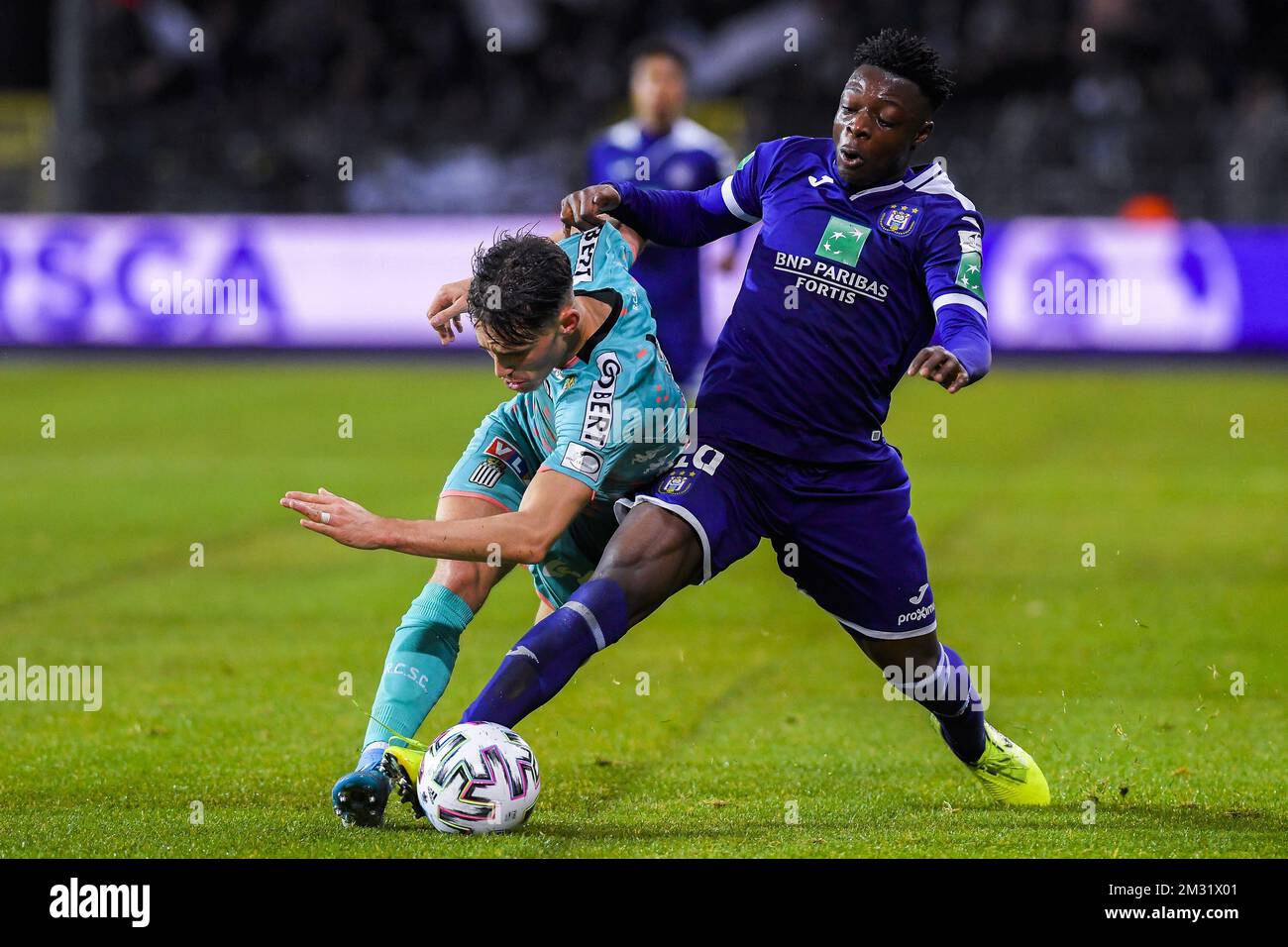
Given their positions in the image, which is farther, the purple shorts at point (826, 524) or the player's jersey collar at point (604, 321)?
the purple shorts at point (826, 524)

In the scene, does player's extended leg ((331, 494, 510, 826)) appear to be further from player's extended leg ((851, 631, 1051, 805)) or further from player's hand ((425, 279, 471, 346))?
player's extended leg ((851, 631, 1051, 805))

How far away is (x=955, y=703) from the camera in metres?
6.04

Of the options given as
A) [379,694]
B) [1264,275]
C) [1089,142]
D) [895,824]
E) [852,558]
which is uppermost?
[1089,142]

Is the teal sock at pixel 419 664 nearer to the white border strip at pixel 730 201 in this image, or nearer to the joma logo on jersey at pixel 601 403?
the joma logo on jersey at pixel 601 403

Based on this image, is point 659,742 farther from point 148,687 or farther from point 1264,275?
point 1264,275

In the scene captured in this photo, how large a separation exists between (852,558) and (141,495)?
27.7ft

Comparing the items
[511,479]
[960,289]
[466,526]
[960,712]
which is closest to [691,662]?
[960,712]

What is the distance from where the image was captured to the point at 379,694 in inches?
232

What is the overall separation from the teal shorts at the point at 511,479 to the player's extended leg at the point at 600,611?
0.42 m

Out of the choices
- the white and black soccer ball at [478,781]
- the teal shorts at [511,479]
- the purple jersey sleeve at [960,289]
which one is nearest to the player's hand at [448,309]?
the teal shorts at [511,479]

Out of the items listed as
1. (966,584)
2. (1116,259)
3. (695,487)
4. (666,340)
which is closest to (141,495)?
(666,340)

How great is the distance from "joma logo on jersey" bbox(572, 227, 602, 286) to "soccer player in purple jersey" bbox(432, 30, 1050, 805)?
0.09m

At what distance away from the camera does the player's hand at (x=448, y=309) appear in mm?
5848

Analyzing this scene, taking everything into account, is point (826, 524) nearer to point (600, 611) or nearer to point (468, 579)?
point (600, 611)
